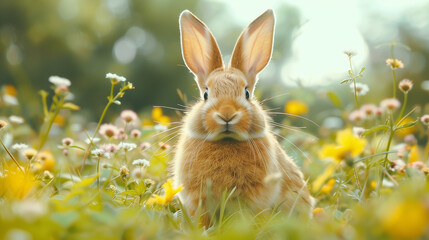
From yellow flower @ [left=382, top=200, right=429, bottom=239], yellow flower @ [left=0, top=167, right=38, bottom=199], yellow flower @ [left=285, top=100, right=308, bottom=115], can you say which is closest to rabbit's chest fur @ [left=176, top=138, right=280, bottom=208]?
yellow flower @ [left=0, top=167, right=38, bottom=199]

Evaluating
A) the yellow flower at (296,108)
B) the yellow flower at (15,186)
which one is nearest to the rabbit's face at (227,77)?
the yellow flower at (15,186)

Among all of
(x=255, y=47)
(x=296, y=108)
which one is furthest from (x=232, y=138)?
(x=296, y=108)

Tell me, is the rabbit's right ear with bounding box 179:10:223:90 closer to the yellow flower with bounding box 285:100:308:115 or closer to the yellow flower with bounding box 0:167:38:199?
the yellow flower with bounding box 0:167:38:199

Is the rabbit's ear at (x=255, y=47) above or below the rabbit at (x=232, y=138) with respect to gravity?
above

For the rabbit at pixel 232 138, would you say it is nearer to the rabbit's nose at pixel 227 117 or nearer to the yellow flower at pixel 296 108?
the rabbit's nose at pixel 227 117

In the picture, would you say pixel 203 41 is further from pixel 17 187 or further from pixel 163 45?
pixel 163 45

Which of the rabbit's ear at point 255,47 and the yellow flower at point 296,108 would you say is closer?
the rabbit's ear at point 255,47
